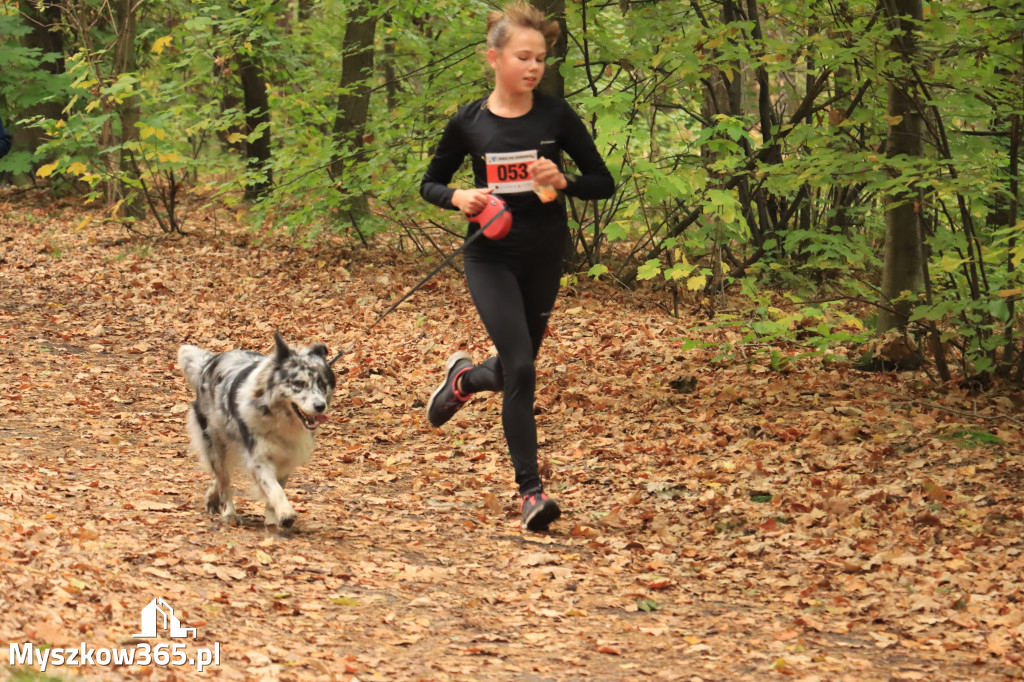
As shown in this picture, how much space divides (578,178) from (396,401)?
4.26 meters

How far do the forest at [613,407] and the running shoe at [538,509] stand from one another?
22 centimetres

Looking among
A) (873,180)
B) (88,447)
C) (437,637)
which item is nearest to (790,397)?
(873,180)

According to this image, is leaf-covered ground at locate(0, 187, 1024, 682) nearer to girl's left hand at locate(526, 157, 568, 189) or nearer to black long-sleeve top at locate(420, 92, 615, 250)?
black long-sleeve top at locate(420, 92, 615, 250)

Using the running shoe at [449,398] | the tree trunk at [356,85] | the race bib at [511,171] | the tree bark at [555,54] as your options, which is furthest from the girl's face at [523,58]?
the tree trunk at [356,85]

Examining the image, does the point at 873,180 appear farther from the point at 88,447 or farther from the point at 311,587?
the point at 88,447

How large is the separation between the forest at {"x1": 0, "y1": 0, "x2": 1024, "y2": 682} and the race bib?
198 centimetres

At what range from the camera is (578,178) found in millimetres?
5156

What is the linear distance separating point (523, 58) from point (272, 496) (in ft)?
8.87

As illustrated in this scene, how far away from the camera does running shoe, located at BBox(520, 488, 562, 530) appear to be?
5316mm

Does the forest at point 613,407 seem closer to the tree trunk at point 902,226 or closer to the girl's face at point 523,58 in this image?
the tree trunk at point 902,226

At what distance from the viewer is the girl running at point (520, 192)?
4879 millimetres

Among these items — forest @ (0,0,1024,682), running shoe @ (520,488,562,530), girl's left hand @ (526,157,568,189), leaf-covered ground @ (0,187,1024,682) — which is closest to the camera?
leaf-covered ground @ (0,187,1024,682)

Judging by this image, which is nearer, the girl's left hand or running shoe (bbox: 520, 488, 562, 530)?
the girl's left hand

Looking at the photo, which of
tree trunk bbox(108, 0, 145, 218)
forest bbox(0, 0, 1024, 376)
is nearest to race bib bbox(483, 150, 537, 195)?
forest bbox(0, 0, 1024, 376)
